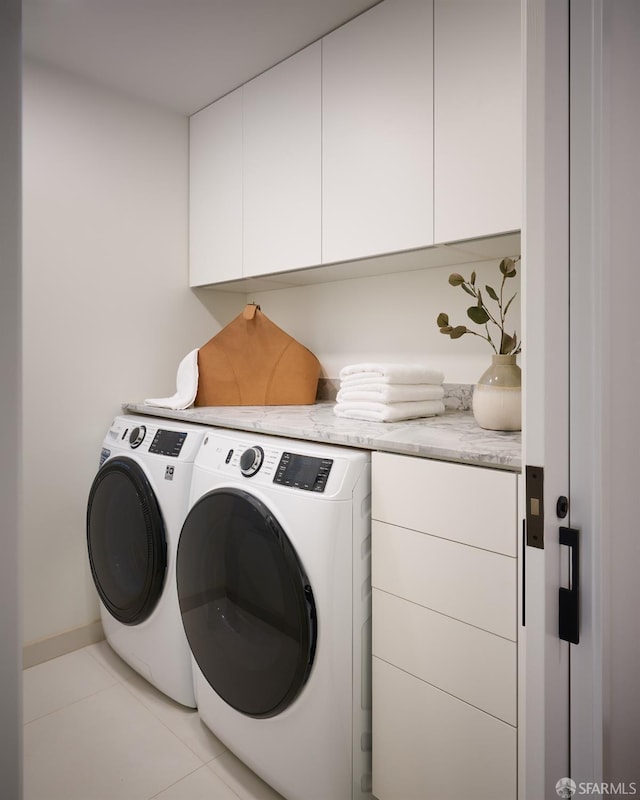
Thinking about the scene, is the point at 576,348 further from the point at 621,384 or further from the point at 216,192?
the point at 216,192

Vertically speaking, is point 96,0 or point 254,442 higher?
point 96,0

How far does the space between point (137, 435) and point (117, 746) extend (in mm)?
1026

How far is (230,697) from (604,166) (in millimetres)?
1533

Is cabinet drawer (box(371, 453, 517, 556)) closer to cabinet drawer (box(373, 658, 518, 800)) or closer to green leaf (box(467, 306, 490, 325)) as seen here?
cabinet drawer (box(373, 658, 518, 800))

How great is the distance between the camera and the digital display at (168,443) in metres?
1.76

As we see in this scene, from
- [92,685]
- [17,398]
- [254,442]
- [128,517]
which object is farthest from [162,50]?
[92,685]

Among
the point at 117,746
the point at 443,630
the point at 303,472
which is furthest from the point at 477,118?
the point at 117,746

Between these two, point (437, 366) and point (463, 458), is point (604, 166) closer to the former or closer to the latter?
point (463, 458)

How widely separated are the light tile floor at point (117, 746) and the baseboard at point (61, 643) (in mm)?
47

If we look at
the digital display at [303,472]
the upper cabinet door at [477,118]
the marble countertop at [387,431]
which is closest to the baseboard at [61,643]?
the marble countertop at [387,431]

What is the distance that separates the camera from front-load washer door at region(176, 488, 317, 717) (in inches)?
49.8

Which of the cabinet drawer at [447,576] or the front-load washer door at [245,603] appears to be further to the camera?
the front-load washer door at [245,603]

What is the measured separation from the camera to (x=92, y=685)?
195 cm

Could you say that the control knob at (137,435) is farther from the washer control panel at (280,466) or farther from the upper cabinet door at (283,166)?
the upper cabinet door at (283,166)
